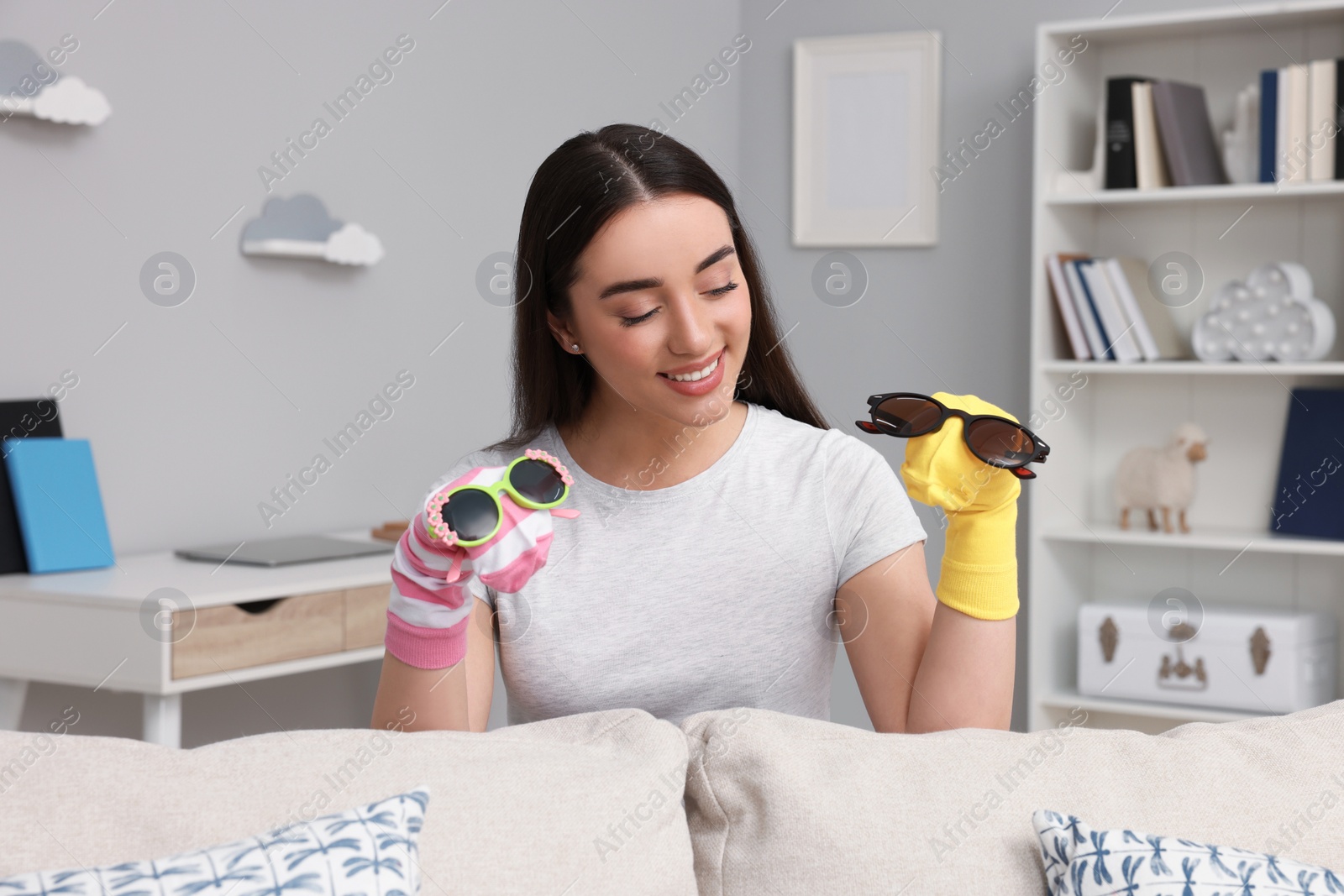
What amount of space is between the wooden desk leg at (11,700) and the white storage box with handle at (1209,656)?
6.98ft

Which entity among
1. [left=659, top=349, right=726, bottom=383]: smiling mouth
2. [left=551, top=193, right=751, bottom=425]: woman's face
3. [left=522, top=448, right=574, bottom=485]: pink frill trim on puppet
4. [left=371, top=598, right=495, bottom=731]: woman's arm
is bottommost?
[left=371, top=598, right=495, bottom=731]: woman's arm

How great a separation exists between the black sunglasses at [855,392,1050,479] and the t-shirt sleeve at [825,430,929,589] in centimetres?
11

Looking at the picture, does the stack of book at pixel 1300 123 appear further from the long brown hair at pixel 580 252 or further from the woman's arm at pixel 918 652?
the woman's arm at pixel 918 652

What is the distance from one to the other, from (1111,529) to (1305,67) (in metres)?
1.07

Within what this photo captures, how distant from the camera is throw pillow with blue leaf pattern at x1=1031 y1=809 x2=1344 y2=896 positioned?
→ 0.84 m

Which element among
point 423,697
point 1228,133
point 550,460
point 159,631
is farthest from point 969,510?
point 1228,133

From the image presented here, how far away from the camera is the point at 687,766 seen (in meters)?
1.01

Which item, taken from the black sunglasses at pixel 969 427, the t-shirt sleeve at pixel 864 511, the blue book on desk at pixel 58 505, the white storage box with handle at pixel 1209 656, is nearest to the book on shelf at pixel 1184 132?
the white storage box with handle at pixel 1209 656

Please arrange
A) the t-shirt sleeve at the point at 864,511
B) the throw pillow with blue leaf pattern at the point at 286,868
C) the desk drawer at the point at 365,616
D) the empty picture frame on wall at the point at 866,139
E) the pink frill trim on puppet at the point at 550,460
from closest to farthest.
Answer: the throw pillow with blue leaf pattern at the point at 286,868 → the pink frill trim on puppet at the point at 550,460 → the t-shirt sleeve at the point at 864,511 → the desk drawer at the point at 365,616 → the empty picture frame on wall at the point at 866,139

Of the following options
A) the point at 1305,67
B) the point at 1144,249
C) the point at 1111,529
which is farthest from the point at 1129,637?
the point at 1305,67

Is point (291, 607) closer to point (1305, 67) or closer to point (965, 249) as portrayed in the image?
point (965, 249)

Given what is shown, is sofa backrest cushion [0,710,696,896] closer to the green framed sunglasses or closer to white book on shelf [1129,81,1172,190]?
the green framed sunglasses

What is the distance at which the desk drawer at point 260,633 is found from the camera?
1.79 m

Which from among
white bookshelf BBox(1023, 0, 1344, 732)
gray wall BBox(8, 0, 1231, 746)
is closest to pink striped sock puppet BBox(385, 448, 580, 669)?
gray wall BBox(8, 0, 1231, 746)
